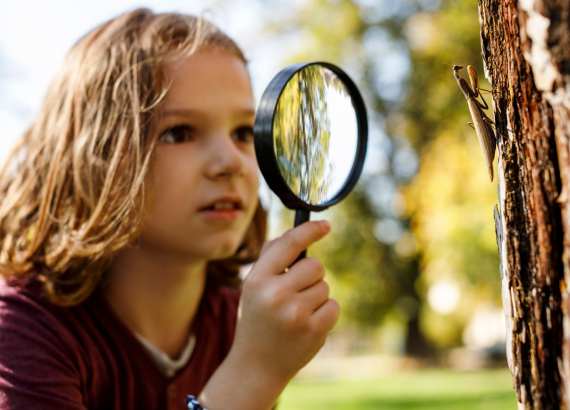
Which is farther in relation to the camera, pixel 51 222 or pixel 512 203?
pixel 51 222

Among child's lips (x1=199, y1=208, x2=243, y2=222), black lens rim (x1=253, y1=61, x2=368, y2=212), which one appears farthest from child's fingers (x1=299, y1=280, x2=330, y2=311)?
child's lips (x1=199, y1=208, x2=243, y2=222)

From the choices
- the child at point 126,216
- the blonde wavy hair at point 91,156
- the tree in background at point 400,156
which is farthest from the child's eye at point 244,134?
the tree in background at point 400,156

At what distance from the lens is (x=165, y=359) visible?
2.06m

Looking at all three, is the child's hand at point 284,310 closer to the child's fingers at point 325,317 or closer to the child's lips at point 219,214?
the child's fingers at point 325,317

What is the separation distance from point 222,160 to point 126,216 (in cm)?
26

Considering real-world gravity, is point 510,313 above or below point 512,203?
below

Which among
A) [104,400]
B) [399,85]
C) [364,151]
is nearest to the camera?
[364,151]

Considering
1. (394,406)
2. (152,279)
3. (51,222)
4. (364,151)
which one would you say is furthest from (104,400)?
(394,406)

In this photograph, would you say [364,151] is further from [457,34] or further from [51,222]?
[457,34]

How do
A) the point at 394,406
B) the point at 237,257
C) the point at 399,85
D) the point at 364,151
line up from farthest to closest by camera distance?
1. the point at 399,85
2. the point at 394,406
3. the point at 237,257
4. the point at 364,151

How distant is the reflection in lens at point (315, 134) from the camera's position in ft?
4.86

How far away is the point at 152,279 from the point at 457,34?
16596 mm

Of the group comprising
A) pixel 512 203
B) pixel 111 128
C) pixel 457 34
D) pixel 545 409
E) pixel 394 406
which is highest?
pixel 457 34

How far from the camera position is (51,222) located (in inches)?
78.4
